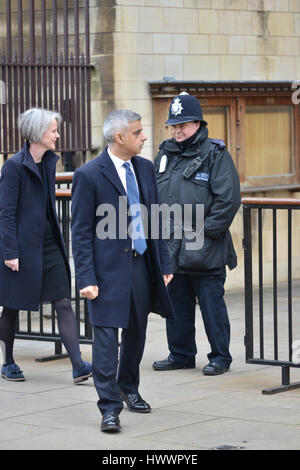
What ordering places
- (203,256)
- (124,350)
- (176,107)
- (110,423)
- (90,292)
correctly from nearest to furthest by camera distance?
(110,423) < (90,292) < (124,350) < (203,256) < (176,107)

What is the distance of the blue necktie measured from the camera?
22.6 ft

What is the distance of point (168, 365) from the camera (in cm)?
861

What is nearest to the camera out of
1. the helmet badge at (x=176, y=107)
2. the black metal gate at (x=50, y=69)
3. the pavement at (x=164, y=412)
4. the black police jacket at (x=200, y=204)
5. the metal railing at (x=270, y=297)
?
the pavement at (x=164, y=412)

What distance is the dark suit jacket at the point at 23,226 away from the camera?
7969 mm

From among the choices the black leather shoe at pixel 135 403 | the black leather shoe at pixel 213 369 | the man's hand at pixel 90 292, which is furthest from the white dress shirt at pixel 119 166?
the black leather shoe at pixel 213 369

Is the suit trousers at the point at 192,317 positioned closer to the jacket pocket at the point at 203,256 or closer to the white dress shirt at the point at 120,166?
the jacket pocket at the point at 203,256

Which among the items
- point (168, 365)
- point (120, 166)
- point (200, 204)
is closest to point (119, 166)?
point (120, 166)

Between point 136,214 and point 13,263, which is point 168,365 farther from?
point 136,214

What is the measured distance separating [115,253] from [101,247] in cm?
9

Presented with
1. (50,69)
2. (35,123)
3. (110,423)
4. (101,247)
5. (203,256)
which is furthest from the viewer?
(50,69)

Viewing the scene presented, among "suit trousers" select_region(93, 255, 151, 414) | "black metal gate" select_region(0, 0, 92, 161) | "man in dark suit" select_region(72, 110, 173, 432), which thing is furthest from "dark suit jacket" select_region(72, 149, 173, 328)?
"black metal gate" select_region(0, 0, 92, 161)

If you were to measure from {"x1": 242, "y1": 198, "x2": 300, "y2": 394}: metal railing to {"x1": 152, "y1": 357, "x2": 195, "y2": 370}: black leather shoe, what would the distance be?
1.80 feet

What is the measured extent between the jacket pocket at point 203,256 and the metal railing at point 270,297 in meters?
0.29

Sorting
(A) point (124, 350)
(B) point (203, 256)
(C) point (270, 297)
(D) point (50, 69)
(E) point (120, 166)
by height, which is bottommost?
(C) point (270, 297)
